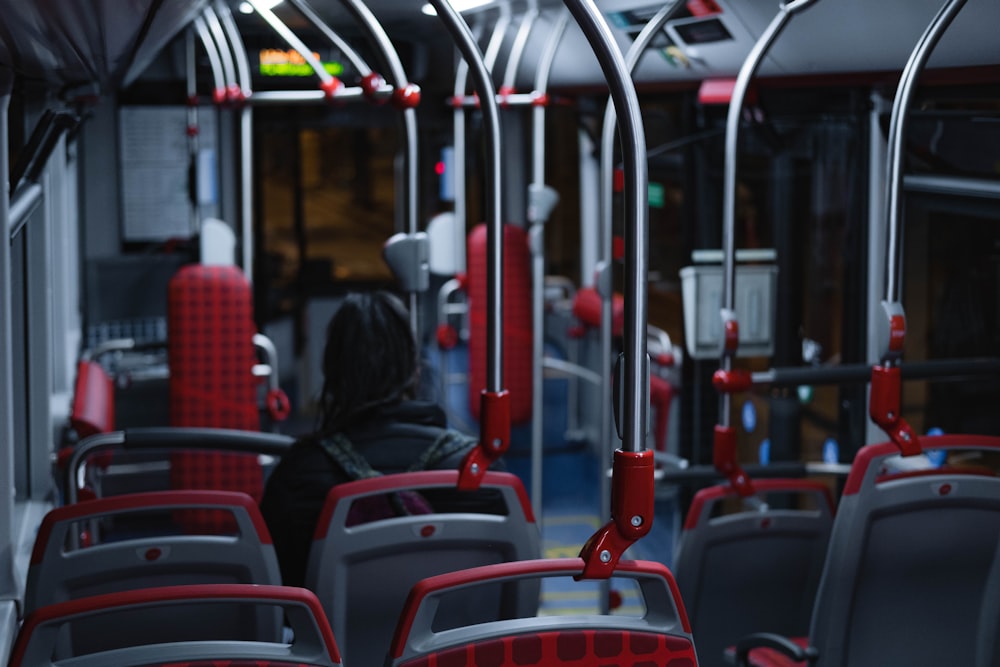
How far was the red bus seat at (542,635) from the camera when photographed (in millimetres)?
1716

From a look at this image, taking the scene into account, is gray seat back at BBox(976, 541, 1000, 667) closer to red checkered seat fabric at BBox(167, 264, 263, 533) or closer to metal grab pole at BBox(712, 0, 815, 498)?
metal grab pole at BBox(712, 0, 815, 498)

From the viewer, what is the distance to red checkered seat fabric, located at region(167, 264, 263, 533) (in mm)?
5133

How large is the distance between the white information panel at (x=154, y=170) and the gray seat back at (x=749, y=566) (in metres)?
4.78

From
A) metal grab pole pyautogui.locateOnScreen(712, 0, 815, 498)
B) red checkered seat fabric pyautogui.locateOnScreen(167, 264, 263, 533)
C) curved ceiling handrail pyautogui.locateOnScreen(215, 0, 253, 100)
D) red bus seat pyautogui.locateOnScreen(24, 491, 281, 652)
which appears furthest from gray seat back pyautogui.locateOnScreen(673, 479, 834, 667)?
curved ceiling handrail pyautogui.locateOnScreen(215, 0, 253, 100)

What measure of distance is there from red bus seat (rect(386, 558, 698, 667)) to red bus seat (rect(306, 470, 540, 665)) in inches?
26.1


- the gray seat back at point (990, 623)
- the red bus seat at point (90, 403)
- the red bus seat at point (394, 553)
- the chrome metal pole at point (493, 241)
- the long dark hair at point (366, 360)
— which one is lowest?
the gray seat back at point (990, 623)

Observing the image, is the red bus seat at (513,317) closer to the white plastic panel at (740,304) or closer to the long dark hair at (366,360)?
the white plastic panel at (740,304)

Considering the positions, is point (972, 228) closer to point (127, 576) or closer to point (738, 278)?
point (738, 278)

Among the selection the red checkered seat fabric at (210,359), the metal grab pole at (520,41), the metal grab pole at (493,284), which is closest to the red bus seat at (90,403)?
the red checkered seat fabric at (210,359)

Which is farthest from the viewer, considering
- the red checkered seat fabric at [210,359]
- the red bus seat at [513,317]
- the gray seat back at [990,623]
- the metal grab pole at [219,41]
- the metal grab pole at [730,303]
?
the red bus seat at [513,317]

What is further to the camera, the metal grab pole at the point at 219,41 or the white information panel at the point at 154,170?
the white information panel at the point at 154,170

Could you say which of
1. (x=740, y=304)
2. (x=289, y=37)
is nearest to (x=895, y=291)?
(x=740, y=304)

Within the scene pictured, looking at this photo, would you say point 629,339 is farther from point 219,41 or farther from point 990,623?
point 219,41

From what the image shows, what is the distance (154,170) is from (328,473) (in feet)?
15.8
